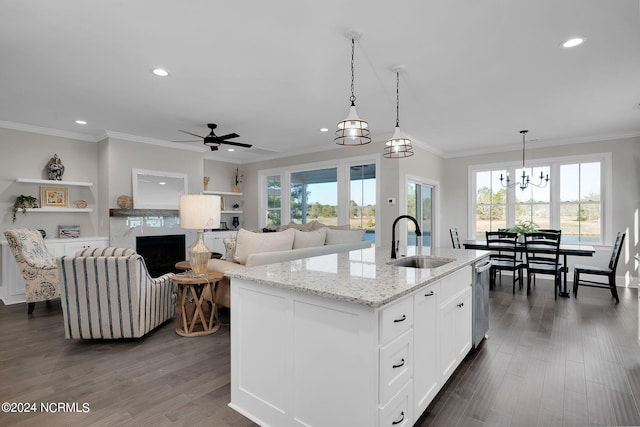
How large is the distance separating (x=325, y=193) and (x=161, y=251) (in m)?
3.34

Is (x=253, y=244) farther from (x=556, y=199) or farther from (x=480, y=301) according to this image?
(x=556, y=199)

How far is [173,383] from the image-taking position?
2.40 metres

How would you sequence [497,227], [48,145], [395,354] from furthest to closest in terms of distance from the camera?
[497,227] → [48,145] → [395,354]

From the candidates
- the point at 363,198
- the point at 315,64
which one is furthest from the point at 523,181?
the point at 315,64

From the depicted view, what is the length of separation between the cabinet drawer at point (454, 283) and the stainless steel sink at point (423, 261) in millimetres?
159

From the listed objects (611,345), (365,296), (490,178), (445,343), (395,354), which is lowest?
(611,345)

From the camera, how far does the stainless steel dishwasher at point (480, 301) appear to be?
280 centimetres

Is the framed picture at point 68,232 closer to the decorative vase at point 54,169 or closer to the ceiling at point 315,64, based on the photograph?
the decorative vase at point 54,169

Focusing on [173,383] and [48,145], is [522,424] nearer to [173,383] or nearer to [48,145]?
[173,383]

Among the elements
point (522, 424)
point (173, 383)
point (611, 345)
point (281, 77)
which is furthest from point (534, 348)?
point (281, 77)

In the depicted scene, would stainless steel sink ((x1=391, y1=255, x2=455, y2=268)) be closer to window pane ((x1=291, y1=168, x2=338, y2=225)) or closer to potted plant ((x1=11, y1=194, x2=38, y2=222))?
window pane ((x1=291, y1=168, x2=338, y2=225))

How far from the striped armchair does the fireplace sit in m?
2.86

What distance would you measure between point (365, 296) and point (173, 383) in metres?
1.78

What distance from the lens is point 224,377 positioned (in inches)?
97.7
